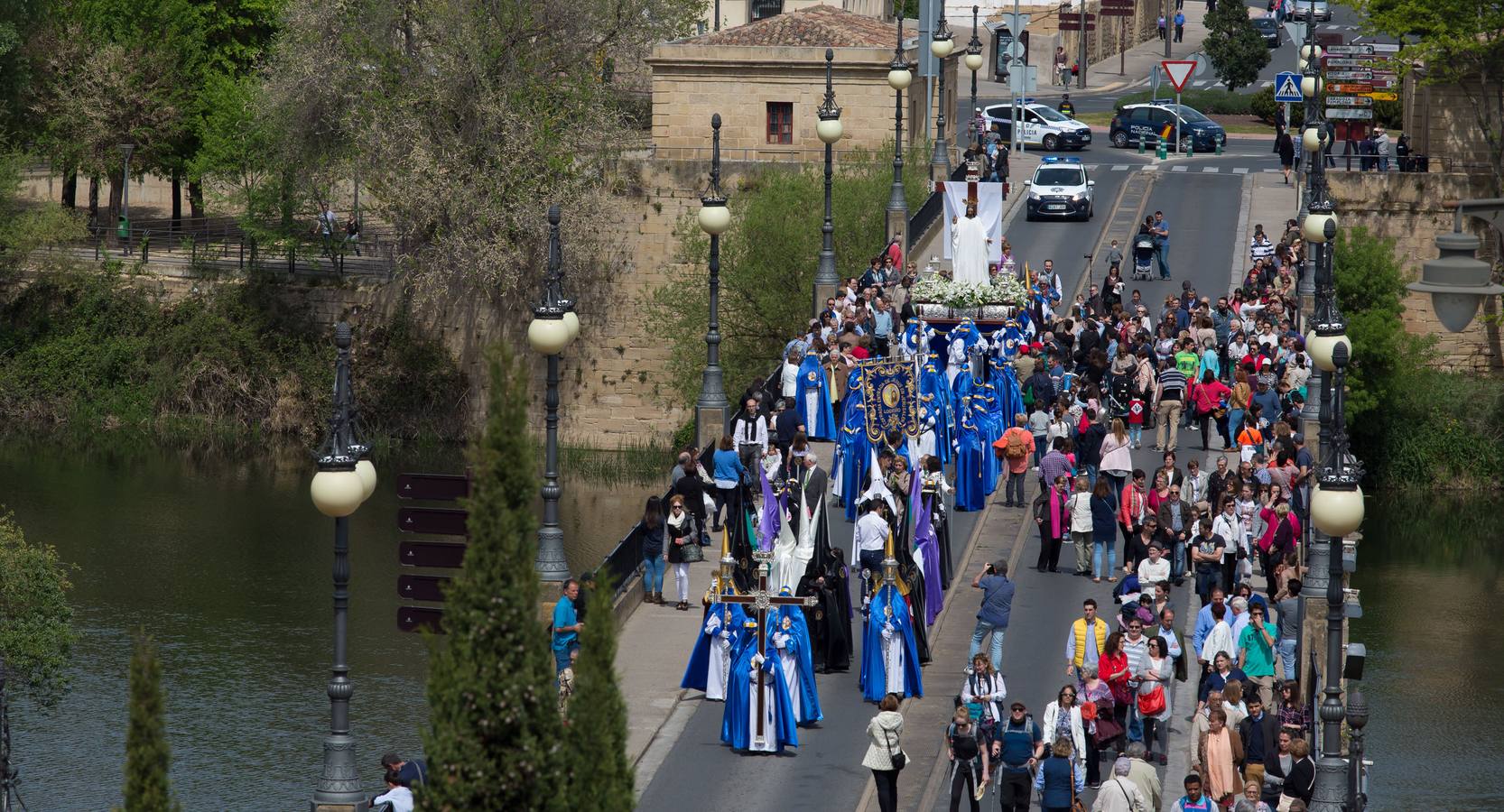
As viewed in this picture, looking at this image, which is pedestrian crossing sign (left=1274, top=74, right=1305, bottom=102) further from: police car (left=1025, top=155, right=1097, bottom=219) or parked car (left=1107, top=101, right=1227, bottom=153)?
parked car (left=1107, top=101, right=1227, bottom=153)

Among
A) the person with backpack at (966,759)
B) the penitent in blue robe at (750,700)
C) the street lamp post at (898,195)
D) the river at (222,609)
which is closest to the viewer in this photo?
the person with backpack at (966,759)

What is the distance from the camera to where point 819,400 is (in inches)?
1277

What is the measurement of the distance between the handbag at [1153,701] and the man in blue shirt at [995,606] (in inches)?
75.3

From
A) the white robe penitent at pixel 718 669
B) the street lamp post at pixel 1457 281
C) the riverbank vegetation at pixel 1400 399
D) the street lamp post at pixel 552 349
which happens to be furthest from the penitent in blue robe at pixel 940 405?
the riverbank vegetation at pixel 1400 399

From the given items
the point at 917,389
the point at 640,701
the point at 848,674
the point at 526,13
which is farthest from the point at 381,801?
the point at 526,13

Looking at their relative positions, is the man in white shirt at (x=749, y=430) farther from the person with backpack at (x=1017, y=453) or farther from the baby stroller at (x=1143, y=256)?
the baby stroller at (x=1143, y=256)

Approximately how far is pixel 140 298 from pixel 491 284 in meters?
9.42

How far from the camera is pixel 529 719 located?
1276 centimetres

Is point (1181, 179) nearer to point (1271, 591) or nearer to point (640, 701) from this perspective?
point (1271, 591)

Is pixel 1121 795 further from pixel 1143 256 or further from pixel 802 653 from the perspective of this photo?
pixel 1143 256

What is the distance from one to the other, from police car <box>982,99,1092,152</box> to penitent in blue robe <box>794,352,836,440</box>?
99.0ft

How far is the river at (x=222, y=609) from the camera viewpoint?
33.2 metres

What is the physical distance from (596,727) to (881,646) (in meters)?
10.8


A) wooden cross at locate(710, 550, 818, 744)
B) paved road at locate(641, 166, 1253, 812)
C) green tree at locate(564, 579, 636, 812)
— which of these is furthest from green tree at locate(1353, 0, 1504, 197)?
green tree at locate(564, 579, 636, 812)
